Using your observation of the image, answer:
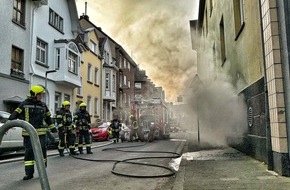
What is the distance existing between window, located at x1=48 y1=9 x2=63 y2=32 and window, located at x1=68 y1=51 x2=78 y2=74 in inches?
77.3

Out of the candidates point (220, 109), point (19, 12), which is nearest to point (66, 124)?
point (220, 109)

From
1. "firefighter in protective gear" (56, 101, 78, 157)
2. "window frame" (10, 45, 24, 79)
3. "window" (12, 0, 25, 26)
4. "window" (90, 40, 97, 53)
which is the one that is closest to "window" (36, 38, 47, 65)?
"window frame" (10, 45, 24, 79)

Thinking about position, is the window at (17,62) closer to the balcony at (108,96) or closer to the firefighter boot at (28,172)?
the firefighter boot at (28,172)

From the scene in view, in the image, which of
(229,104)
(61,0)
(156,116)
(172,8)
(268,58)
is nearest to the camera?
(268,58)

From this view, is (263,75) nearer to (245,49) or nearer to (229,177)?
(245,49)

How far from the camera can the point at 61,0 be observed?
22656 mm

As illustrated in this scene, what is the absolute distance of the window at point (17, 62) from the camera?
52.9ft

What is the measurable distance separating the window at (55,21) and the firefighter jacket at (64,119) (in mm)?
11767

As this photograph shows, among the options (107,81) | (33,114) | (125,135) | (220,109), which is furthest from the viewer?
(107,81)

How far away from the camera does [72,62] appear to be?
22875 millimetres

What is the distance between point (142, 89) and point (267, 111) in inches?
1948

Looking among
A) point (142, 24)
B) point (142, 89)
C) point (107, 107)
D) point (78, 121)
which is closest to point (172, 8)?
point (142, 24)

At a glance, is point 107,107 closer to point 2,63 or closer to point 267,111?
point 2,63

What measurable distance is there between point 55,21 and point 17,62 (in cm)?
614
